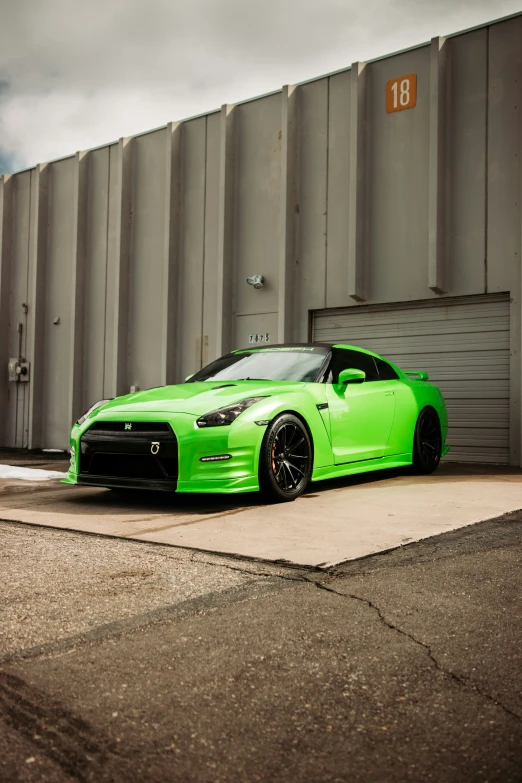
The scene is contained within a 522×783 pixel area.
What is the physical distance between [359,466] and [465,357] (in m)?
4.14

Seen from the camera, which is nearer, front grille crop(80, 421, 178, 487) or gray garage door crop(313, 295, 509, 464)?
front grille crop(80, 421, 178, 487)

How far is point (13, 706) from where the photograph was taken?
2150 millimetres

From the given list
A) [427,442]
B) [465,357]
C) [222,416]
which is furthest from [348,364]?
[465,357]

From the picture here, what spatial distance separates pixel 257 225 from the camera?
12812 mm

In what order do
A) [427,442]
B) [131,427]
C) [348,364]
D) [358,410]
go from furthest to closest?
[427,442]
[348,364]
[358,410]
[131,427]

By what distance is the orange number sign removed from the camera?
1119 cm

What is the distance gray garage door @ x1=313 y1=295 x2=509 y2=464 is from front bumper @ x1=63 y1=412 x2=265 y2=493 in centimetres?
540

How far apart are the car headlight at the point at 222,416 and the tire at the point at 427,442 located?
2.79 meters

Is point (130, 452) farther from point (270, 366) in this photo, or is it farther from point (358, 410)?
point (358, 410)

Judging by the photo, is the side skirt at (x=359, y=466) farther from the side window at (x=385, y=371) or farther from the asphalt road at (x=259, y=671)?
the asphalt road at (x=259, y=671)

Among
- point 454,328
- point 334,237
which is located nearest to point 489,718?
point 454,328

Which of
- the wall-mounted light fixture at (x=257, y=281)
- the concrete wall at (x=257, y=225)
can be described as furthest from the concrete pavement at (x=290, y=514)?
the wall-mounted light fixture at (x=257, y=281)

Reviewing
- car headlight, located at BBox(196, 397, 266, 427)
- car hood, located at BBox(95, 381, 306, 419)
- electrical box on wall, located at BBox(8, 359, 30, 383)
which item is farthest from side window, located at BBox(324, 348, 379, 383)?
electrical box on wall, located at BBox(8, 359, 30, 383)

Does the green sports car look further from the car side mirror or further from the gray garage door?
the gray garage door
